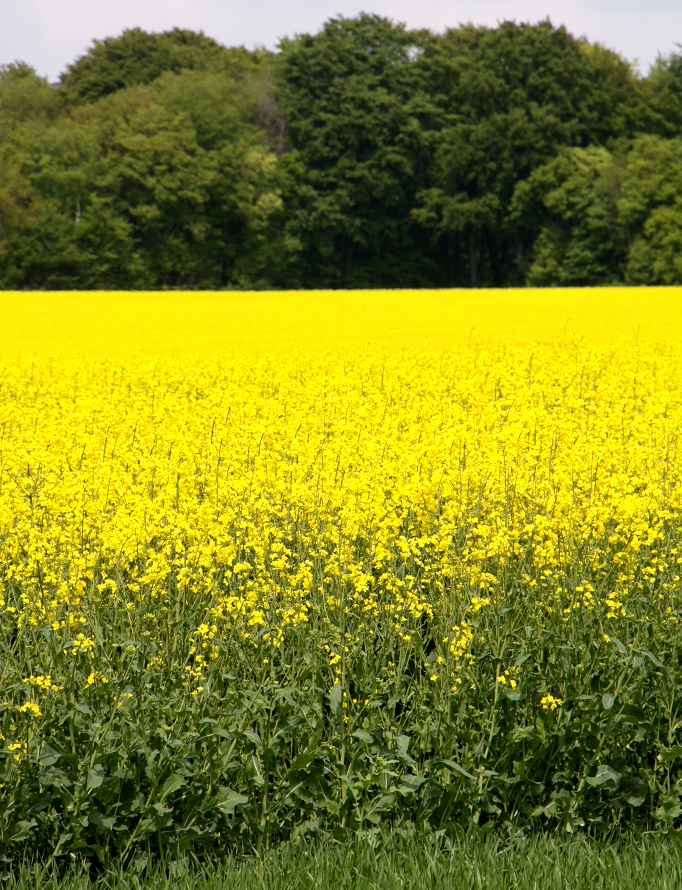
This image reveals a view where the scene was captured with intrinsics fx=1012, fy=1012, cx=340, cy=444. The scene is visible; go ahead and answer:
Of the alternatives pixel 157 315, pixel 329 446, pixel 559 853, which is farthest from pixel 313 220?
pixel 559 853

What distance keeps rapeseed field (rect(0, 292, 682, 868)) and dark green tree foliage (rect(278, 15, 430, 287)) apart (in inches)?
1903

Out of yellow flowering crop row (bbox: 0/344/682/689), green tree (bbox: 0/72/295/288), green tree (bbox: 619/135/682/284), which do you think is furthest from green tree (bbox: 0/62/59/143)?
yellow flowering crop row (bbox: 0/344/682/689)

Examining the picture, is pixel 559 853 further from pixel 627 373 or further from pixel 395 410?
pixel 627 373

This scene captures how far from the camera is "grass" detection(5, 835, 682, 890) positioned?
12.1 ft

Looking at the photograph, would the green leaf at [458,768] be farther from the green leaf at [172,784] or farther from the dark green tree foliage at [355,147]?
the dark green tree foliage at [355,147]

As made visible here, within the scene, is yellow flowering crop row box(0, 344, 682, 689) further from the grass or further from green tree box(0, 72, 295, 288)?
green tree box(0, 72, 295, 288)

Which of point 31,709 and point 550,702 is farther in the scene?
point 550,702

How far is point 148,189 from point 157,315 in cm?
2615

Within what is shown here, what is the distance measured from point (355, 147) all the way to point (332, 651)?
170 feet

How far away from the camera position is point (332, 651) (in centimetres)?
465

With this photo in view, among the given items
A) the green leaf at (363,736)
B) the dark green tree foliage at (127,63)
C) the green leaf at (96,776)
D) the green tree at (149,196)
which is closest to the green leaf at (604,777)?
the green leaf at (363,736)

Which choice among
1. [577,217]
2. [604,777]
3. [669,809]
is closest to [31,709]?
[604,777]

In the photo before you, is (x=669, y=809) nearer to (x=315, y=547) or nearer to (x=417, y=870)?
(x=417, y=870)

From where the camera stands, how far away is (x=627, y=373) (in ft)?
40.8
